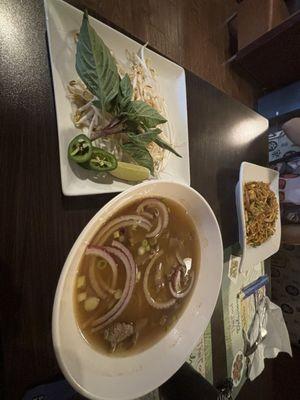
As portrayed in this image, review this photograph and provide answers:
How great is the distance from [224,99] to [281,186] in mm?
801

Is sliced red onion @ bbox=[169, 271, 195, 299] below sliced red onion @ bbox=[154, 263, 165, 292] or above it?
below

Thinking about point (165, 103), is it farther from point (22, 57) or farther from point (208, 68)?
point (208, 68)

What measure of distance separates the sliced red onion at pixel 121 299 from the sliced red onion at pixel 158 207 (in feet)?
0.40

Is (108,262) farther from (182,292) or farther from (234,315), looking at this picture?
(234,315)

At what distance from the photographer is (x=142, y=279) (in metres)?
0.67

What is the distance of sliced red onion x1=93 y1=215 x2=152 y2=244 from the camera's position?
54 cm

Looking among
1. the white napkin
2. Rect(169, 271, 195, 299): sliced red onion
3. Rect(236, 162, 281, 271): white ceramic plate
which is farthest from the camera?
the white napkin

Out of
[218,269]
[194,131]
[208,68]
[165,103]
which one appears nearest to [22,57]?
[165,103]

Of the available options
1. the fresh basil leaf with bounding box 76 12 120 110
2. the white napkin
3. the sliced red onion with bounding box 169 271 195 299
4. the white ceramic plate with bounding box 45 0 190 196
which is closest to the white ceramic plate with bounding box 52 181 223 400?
the sliced red onion with bounding box 169 271 195 299

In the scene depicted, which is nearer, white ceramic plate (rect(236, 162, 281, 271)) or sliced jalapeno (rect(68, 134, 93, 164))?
sliced jalapeno (rect(68, 134, 93, 164))

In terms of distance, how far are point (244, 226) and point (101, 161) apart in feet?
2.09

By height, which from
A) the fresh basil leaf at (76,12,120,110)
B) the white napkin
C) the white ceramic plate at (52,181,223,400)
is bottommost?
the white napkin

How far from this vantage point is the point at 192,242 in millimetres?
743

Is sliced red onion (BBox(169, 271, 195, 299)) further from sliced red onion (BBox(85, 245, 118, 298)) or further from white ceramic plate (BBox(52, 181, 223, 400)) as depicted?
sliced red onion (BBox(85, 245, 118, 298))
